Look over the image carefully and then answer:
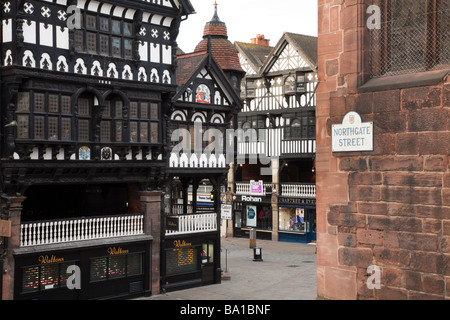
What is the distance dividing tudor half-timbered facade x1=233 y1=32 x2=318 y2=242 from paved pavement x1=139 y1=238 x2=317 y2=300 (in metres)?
2.50

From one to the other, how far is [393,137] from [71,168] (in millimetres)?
16207

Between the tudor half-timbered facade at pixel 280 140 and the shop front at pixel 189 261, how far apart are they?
1374cm

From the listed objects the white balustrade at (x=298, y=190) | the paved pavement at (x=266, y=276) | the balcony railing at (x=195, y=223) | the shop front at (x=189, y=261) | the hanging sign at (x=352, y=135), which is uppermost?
the hanging sign at (x=352, y=135)

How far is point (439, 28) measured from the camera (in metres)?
6.50

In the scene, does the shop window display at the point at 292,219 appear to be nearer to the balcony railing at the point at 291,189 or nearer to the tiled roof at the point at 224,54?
the balcony railing at the point at 291,189

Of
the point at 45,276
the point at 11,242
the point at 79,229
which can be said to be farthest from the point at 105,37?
the point at 45,276

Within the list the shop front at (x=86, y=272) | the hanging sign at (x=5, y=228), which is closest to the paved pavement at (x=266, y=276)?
the shop front at (x=86, y=272)

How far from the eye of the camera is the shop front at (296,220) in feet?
130

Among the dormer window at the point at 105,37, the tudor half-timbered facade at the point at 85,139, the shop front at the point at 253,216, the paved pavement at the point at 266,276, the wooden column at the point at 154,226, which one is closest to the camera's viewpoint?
the tudor half-timbered facade at the point at 85,139

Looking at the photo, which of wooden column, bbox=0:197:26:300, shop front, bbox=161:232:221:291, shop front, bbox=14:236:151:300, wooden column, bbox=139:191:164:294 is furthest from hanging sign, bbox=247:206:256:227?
wooden column, bbox=0:197:26:300

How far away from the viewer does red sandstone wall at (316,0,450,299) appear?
20.0 ft

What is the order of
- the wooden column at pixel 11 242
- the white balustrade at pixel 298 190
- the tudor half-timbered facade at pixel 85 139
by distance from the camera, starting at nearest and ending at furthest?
the wooden column at pixel 11 242 → the tudor half-timbered facade at pixel 85 139 → the white balustrade at pixel 298 190

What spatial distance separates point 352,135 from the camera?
6.88 meters

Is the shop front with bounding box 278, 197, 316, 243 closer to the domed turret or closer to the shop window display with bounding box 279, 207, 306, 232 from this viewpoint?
the shop window display with bounding box 279, 207, 306, 232
